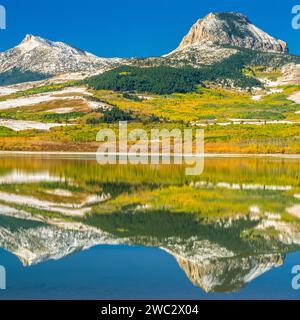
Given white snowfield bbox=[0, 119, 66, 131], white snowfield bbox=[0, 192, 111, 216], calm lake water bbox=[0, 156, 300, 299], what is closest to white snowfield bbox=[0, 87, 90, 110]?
white snowfield bbox=[0, 119, 66, 131]

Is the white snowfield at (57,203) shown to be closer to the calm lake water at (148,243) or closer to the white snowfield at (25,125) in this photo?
the calm lake water at (148,243)

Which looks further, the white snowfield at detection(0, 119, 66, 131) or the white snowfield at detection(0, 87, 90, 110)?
the white snowfield at detection(0, 87, 90, 110)

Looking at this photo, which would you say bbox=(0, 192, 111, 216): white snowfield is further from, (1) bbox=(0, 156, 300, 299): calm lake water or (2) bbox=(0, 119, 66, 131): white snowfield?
(2) bbox=(0, 119, 66, 131): white snowfield

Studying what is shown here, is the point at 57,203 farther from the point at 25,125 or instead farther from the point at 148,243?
the point at 25,125

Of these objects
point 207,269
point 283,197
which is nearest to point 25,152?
point 283,197

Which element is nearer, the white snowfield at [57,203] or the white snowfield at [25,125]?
the white snowfield at [57,203]

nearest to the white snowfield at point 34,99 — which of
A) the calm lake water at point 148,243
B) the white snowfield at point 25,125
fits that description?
the white snowfield at point 25,125
